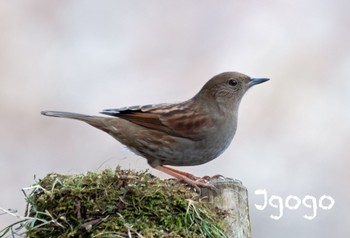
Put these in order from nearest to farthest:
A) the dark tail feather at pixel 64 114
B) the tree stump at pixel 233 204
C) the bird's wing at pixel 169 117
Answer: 1. the tree stump at pixel 233 204
2. the dark tail feather at pixel 64 114
3. the bird's wing at pixel 169 117

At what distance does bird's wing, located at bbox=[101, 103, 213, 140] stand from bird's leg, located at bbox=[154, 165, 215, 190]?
27 centimetres

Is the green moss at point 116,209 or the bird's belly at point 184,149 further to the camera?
the bird's belly at point 184,149

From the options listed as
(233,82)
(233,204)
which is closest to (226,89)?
(233,82)

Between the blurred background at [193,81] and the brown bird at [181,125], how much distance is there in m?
2.50

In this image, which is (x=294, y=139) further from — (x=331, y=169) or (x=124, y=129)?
(x=124, y=129)

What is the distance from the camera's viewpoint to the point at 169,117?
7594 millimetres

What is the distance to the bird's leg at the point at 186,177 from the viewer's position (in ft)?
20.4

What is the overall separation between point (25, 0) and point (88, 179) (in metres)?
10.4

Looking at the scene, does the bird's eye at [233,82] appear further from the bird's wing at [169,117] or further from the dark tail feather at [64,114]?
the dark tail feather at [64,114]

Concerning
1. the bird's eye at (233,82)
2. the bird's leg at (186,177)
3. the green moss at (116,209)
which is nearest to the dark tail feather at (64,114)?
the bird's leg at (186,177)

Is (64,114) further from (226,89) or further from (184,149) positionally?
(226,89)

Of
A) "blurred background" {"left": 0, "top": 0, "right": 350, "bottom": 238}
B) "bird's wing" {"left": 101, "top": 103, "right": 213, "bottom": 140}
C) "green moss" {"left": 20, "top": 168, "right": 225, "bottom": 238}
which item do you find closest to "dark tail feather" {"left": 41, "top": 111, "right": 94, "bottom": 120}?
"bird's wing" {"left": 101, "top": 103, "right": 213, "bottom": 140}

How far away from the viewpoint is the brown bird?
24.0 ft

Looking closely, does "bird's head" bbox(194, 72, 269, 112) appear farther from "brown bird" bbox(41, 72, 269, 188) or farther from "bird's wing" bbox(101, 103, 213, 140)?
"bird's wing" bbox(101, 103, 213, 140)
